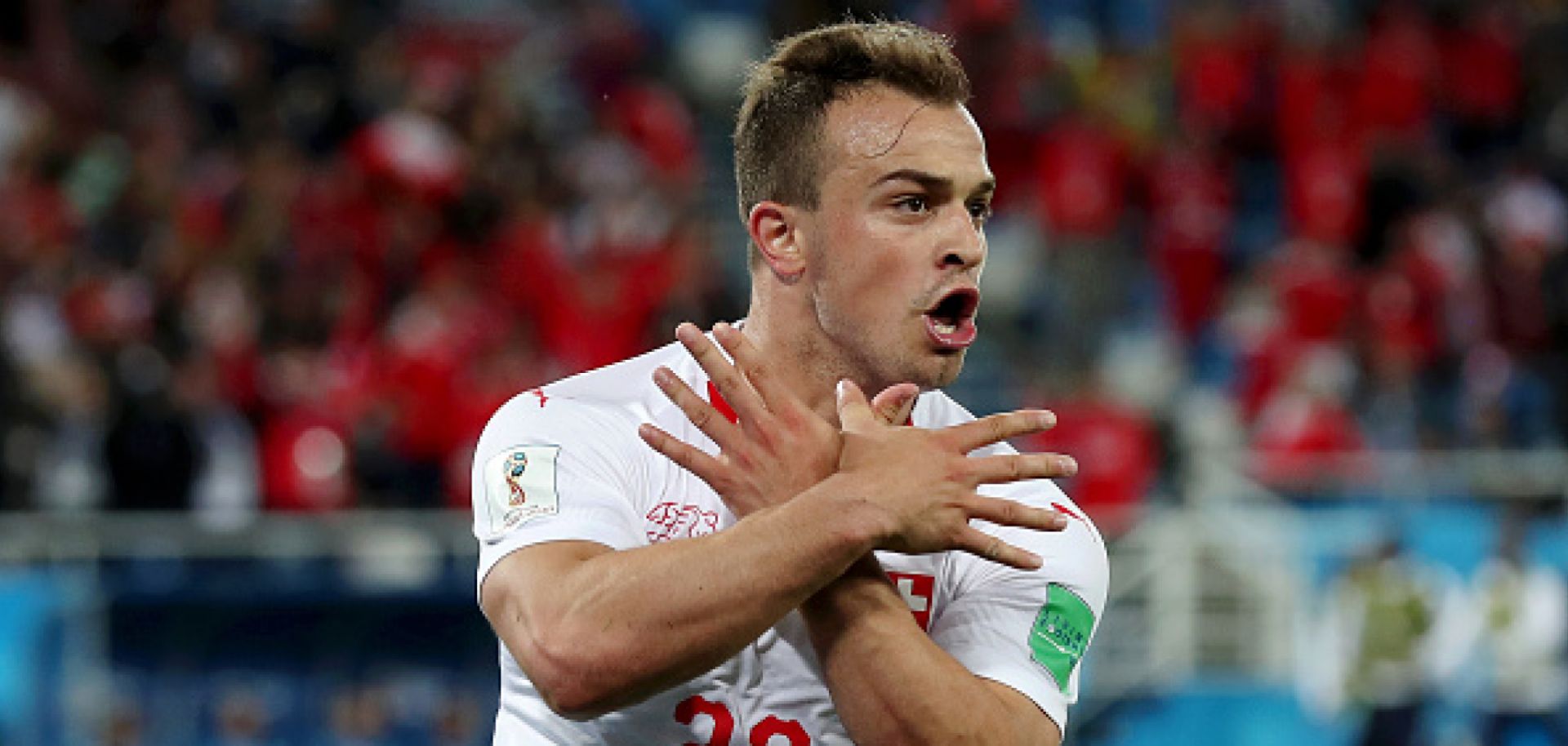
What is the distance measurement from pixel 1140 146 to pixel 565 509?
1207 centimetres

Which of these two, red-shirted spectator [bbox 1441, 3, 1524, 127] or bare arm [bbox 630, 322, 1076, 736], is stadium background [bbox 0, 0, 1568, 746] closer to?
red-shirted spectator [bbox 1441, 3, 1524, 127]

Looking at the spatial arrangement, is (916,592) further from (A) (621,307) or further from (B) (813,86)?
(A) (621,307)

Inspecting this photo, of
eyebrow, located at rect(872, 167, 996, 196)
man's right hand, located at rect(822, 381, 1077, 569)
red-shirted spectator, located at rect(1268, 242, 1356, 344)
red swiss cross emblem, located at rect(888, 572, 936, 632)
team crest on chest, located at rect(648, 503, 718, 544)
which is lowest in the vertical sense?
red-shirted spectator, located at rect(1268, 242, 1356, 344)

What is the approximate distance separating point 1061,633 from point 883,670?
0.57 m

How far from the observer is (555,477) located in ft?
11.8

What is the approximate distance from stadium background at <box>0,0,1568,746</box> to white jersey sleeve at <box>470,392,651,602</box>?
7.42 meters

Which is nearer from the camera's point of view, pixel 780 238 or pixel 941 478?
pixel 941 478

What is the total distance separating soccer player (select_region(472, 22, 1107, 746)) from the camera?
128 inches

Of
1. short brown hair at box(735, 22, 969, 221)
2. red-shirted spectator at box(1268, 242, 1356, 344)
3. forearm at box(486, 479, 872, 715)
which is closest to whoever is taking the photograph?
forearm at box(486, 479, 872, 715)

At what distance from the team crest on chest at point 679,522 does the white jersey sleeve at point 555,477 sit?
0.05 meters

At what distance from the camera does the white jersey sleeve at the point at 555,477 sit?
3.51 meters

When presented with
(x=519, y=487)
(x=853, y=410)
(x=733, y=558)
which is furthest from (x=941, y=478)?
(x=519, y=487)

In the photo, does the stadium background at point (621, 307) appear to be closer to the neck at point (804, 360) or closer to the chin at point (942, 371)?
the neck at point (804, 360)

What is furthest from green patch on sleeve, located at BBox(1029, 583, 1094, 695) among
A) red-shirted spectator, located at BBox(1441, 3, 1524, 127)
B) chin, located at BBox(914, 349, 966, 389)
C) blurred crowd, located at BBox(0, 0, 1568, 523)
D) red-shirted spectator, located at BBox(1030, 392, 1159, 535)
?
red-shirted spectator, located at BBox(1441, 3, 1524, 127)
